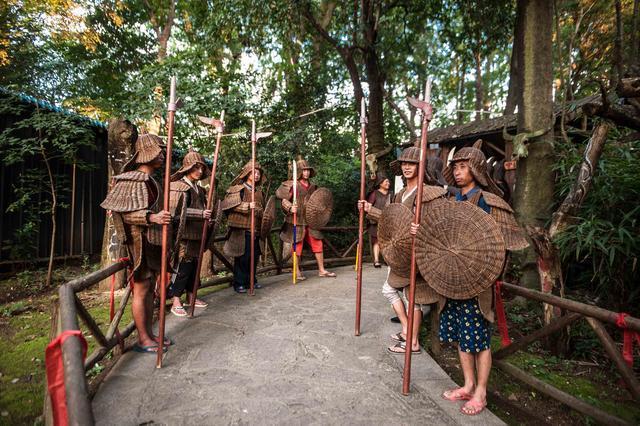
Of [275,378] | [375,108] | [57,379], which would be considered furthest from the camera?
[375,108]

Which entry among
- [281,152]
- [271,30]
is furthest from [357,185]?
[271,30]

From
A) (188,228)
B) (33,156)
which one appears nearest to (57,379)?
(188,228)

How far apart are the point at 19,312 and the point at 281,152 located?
5.52 m

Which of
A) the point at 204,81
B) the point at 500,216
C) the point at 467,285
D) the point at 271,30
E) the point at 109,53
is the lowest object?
the point at 467,285

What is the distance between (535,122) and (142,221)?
189 inches

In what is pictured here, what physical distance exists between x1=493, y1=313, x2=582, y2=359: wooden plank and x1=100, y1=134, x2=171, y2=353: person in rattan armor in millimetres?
2920

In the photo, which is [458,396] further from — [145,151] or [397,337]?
[145,151]

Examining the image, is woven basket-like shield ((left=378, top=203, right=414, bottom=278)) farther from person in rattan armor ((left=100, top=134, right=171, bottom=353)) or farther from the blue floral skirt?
person in rattan armor ((left=100, top=134, right=171, bottom=353))

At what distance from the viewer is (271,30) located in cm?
891

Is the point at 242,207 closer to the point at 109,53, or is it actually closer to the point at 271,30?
the point at 271,30

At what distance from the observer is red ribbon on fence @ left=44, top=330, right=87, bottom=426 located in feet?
4.73

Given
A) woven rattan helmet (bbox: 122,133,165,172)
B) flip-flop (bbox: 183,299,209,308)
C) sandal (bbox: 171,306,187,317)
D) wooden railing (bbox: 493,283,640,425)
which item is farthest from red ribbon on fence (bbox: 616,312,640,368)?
flip-flop (bbox: 183,299,209,308)

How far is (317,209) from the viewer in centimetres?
635

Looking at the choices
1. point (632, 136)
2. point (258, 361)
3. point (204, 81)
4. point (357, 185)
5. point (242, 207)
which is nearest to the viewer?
A: point (258, 361)
